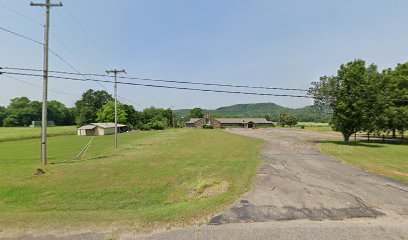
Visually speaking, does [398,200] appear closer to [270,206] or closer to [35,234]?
[270,206]

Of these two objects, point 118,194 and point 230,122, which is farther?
point 230,122

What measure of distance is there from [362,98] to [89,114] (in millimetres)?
98390

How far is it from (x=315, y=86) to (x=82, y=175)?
2977 centimetres

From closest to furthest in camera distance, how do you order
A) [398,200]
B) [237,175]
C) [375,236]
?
[375,236]
[398,200]
[237,175]

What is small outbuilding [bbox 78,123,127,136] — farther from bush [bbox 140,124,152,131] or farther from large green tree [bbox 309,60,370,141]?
large green tree [bbox 309,60,370,141]

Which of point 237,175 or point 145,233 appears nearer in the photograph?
point 145,233

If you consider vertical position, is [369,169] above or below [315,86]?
below

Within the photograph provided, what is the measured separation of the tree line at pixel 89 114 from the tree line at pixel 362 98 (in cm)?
7618

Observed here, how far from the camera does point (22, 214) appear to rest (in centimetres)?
689

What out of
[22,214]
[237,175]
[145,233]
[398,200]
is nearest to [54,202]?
[22,214]

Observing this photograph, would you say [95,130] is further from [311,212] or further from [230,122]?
[230,122]

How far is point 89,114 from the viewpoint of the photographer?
3723 inches

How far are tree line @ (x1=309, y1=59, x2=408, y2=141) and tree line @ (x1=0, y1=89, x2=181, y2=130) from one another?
7618 cm

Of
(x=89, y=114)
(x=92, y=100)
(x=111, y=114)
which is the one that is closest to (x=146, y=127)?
(x=111, y=114)
